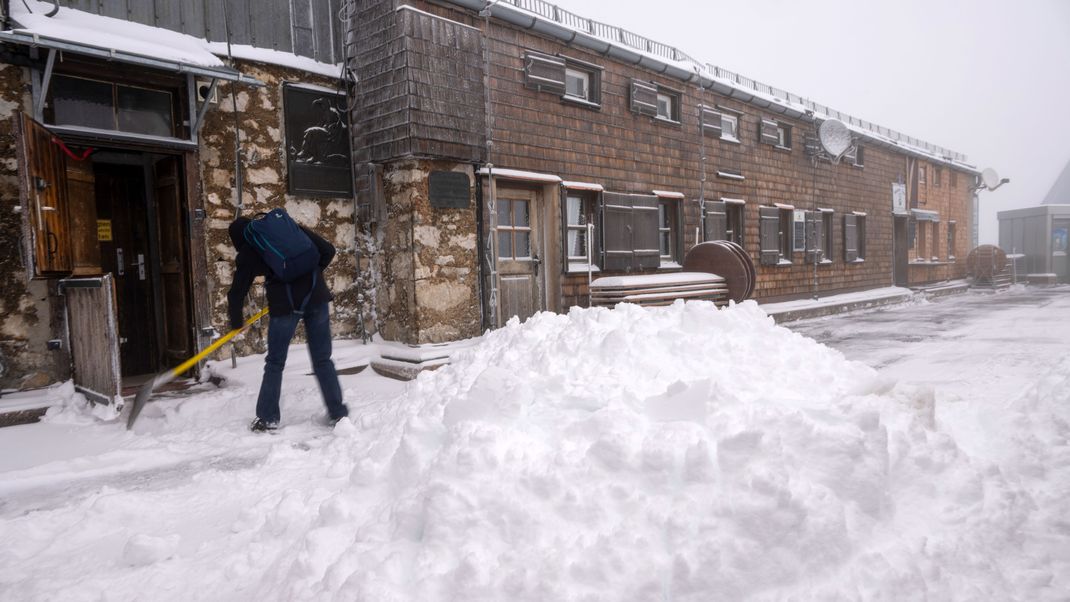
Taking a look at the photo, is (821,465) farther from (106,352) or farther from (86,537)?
(106,352)

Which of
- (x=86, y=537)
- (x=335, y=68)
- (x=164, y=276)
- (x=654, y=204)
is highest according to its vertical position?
(x=335, y=68)

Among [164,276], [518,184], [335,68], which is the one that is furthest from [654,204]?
[164,276]

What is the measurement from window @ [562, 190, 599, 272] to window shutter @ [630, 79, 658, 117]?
186 cm

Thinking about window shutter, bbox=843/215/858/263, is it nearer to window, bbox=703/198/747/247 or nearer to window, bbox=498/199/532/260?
window, bbox=703/198/747/247

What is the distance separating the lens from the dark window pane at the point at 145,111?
5566mm

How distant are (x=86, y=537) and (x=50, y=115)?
417cm

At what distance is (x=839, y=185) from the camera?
15.6 metres

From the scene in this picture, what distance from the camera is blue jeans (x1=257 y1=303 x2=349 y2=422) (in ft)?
14.5

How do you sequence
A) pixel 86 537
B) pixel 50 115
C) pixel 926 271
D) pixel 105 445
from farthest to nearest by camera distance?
1. pixel 926 271
2. pixel 50 115
3. pixel 105 445
4. pixel 86 537

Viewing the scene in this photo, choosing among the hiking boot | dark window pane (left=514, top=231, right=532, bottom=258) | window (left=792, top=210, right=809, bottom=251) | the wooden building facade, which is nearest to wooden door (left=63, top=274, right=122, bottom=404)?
the hiking boot

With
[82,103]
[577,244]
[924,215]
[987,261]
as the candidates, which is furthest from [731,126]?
[987,261]

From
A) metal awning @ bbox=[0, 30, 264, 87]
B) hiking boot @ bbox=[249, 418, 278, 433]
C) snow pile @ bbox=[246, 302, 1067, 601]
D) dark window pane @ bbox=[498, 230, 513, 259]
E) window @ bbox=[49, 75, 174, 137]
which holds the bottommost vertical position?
hiking boot @ bbox=[249, 418, 278, 433]

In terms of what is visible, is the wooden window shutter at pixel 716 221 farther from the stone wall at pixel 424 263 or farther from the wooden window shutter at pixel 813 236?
the stone wall at pixel 424 263

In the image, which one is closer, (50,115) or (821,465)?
(821,465)
